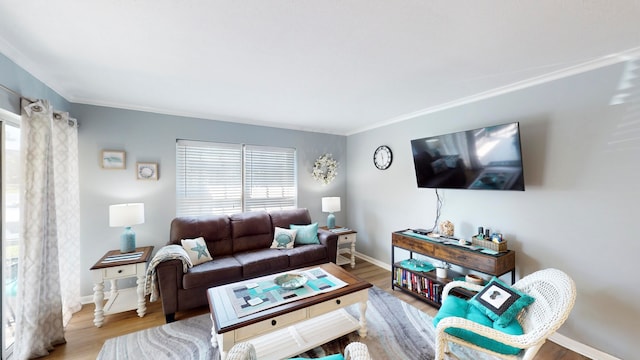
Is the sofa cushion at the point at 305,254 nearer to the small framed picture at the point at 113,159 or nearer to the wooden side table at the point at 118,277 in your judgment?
the wooden side table at the point at 118,277

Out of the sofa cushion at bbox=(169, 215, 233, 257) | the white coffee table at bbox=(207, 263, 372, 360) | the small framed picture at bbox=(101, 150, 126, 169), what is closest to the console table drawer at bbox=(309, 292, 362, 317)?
the white coffee table at bbox=(207, 263, 372, 360)

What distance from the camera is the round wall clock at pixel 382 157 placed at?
389cm

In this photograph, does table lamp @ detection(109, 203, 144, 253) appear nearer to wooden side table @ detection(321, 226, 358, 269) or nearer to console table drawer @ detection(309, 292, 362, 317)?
console table drawer @ detection(309, 292, 362, 317)

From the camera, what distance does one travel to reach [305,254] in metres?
3.27

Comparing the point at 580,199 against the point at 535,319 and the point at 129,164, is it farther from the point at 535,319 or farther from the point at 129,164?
the point at 129,164

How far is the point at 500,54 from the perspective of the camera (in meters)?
1.85

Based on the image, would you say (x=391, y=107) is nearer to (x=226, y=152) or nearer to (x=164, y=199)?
(x=226, y=152)

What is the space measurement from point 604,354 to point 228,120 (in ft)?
15.5

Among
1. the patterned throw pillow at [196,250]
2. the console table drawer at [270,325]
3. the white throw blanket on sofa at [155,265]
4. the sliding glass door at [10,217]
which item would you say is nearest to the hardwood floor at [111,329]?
the white throw blanket on sofa at [155,265]

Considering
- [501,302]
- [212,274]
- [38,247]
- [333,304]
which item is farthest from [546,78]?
[38,247]

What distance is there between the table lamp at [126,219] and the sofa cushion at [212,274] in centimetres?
84

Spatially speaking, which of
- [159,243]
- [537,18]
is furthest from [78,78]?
[537,18]

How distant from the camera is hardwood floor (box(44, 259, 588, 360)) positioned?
2043 mm

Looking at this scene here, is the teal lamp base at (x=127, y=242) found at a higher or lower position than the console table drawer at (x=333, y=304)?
higher
